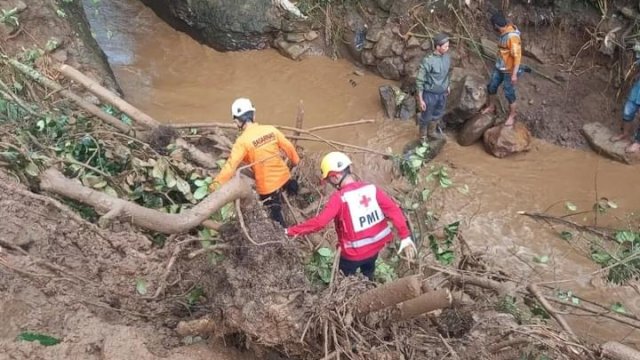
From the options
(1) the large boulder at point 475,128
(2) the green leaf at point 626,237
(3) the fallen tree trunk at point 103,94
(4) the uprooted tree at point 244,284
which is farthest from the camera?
(1) the large boulder at point 475,128

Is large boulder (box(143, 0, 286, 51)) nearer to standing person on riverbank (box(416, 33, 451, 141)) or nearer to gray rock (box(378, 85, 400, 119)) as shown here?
gray rock (box(378, 85, 400, 119))

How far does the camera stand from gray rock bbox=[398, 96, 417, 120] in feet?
27.7

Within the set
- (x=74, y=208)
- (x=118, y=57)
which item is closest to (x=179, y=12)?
(x=118, y=57)

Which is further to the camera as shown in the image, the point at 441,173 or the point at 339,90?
the point at 339,90

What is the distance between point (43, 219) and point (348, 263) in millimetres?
2098

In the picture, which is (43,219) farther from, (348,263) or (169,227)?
(348,263)

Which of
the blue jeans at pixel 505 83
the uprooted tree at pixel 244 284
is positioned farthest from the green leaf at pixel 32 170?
the blue jeans at pixel 505 83

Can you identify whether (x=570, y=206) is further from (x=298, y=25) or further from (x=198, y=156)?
(x=298, y=25)

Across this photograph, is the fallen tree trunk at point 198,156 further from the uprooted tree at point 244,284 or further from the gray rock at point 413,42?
the gray rock at point 413,42

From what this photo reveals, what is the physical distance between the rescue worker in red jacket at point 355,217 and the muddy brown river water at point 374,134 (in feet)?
7.04

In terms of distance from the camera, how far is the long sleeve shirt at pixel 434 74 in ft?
23.7

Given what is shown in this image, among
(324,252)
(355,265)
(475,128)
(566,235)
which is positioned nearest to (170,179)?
(324,252)

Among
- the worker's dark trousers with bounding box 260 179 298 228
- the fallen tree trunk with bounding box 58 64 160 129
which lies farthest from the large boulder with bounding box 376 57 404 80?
the fallen tree trunk with bounding box 58 64 160 129

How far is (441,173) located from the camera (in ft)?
18.1
